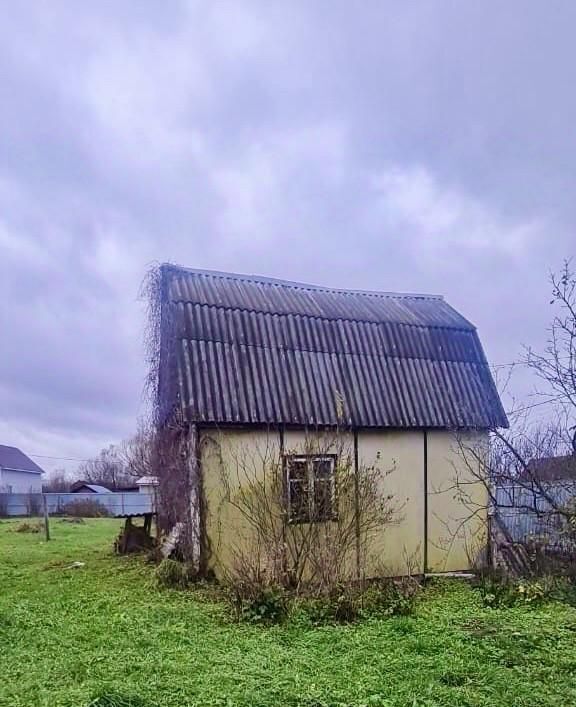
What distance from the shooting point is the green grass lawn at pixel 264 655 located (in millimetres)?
4398

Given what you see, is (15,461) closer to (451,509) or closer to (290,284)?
(290,284)

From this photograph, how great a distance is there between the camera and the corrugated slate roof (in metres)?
9.15

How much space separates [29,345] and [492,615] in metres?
19.5

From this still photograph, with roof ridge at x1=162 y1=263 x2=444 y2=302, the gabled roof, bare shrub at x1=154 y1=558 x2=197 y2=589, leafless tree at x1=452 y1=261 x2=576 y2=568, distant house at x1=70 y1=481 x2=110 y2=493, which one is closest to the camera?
leafless tree at x1=452 y1=261 x2=576 y2=568

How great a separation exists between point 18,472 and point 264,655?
44.1 m

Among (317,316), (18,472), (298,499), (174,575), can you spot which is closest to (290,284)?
(317,316)

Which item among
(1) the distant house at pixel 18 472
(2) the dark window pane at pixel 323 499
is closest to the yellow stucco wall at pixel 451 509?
(2) the dark window pane at pixel 323 499

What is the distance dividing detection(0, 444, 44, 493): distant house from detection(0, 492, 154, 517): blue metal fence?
44.7 feet

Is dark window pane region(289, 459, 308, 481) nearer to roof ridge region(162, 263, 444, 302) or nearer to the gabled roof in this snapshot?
roof ridge region(162, 263, 444, 302)

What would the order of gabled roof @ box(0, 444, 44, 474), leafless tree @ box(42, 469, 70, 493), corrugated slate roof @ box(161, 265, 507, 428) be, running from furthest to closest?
leafless tree @ box(42, 469, 70, 493), gabled roof @ box(0, 444, 44, 474), corrugated slate roof @ box(161, 265, 507, 428)

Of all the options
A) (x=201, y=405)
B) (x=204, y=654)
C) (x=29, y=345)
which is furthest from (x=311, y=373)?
(x=29, y=345)

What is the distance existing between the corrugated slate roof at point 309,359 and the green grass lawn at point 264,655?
9.72 feet

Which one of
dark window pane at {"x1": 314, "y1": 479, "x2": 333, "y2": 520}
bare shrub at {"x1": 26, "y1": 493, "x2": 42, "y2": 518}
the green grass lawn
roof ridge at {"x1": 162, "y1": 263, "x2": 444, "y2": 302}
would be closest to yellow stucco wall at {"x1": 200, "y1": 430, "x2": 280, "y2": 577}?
dark window pane at {"x1": 314, "y1": 479, "x2": 333, "y2": 520}

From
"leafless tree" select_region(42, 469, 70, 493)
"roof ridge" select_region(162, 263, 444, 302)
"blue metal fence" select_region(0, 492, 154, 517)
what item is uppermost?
"roof ridge" select_region(162, 263, 444, 302)
